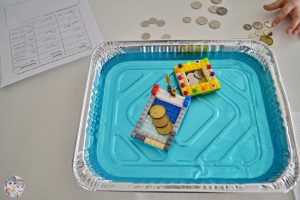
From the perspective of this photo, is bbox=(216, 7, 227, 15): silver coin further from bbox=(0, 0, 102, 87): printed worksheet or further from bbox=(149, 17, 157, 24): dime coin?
bbox=(0, 0, 102, 87): printed worksheet

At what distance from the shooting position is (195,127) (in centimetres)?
66

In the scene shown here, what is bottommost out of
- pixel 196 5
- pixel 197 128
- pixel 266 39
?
pixel 197 128

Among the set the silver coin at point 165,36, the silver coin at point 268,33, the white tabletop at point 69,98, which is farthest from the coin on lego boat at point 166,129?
the silver coin at point 268,33

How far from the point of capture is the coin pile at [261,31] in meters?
0.76

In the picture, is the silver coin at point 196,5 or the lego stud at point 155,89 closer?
the lego stud at point 155,89

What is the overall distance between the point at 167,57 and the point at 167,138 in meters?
0.25

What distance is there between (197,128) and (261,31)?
356mm

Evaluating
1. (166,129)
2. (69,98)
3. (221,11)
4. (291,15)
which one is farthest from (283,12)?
(69,98)

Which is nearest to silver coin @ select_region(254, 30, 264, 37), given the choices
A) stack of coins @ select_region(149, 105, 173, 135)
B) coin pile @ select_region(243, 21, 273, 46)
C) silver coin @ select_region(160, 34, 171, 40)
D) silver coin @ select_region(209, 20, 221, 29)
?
coin pile @ select_region(243, 21, 273, 46)

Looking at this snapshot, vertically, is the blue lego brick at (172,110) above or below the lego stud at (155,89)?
below

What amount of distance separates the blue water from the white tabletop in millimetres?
48

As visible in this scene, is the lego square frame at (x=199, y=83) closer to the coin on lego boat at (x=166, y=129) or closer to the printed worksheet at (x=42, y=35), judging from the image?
the coin on lego boat at (x=166, y=129)

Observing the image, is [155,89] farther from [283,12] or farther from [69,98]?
[283,12]

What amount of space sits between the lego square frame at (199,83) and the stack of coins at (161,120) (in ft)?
0.26
